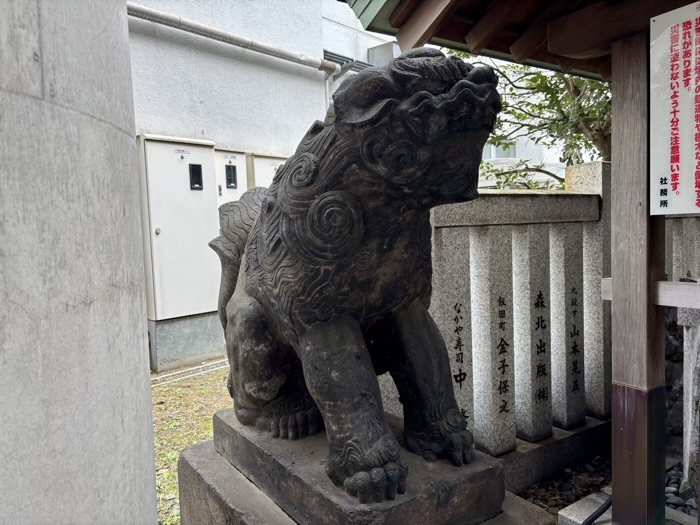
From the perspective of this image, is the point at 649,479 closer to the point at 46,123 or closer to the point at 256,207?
the point at 256,207

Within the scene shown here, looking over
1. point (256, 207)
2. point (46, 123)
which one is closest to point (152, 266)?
point (256, 207)

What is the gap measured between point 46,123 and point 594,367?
3.71 meters

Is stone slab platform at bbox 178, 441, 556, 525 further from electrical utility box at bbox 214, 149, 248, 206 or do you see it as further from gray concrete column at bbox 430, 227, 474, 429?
electrical utility box at bbox 214, 149, 248, 206

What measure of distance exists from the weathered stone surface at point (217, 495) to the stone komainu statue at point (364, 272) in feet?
0.71

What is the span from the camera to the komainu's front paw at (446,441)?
4.89 ft

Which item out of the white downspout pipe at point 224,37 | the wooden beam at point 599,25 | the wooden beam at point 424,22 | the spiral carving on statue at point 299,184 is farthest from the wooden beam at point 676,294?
the white downspout pipe at point 224,37

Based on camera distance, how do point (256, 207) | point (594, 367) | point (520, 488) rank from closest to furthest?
point (256, 207), point (520, 488), point (594, 367)

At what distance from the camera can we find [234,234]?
1898 millimetres

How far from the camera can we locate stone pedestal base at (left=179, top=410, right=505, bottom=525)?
1.31m

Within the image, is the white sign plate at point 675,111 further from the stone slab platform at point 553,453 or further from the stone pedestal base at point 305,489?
the stone slab platform at point 553,453

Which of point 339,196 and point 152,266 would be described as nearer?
point 339,196

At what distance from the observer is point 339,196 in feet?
4.15

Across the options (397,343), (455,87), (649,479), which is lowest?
(649,479)

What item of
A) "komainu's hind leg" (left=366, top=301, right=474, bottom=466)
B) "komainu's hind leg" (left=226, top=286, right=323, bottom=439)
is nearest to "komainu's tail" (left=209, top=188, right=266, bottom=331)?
"komainu's hind leg" (left=226, top=286, right=323, bottom=439)
